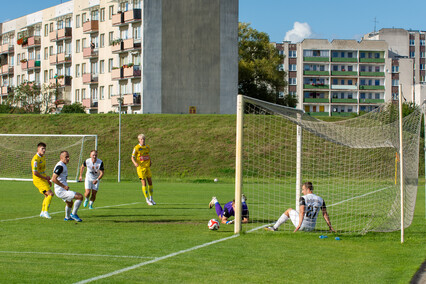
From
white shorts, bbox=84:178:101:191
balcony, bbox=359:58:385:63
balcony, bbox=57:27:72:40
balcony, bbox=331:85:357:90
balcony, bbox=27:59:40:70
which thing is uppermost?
balcony, bbox=359:58:385:63

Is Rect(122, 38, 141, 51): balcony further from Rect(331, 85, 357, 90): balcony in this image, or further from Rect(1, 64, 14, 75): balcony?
Rect(331, 85, 357, 90): balcony

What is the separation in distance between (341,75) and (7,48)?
193 ft

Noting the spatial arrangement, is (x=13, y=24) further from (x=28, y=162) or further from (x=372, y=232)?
(x=372, y=232)

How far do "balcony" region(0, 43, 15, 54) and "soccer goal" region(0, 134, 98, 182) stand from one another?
48503 mm

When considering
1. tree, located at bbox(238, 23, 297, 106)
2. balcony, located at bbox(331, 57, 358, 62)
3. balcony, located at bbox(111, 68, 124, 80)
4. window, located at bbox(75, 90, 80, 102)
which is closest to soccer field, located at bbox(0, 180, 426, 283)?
balcony, located at bbox(111, 68, 124, 80)

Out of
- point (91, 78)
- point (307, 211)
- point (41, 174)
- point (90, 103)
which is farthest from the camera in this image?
point (90, 103)

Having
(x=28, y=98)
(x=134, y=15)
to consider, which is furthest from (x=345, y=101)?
(x=28, y=98)

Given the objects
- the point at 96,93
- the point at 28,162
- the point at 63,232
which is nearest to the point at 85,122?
the point at 28,162

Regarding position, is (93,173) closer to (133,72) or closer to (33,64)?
(133,72)

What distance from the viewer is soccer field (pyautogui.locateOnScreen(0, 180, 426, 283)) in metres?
7.84

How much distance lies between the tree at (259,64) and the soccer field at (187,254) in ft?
189

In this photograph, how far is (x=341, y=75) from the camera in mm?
112375

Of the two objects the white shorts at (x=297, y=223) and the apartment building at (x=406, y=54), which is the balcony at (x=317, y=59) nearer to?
the apartment building at (x=406, y=54)

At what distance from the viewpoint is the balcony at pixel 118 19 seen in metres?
66.6
